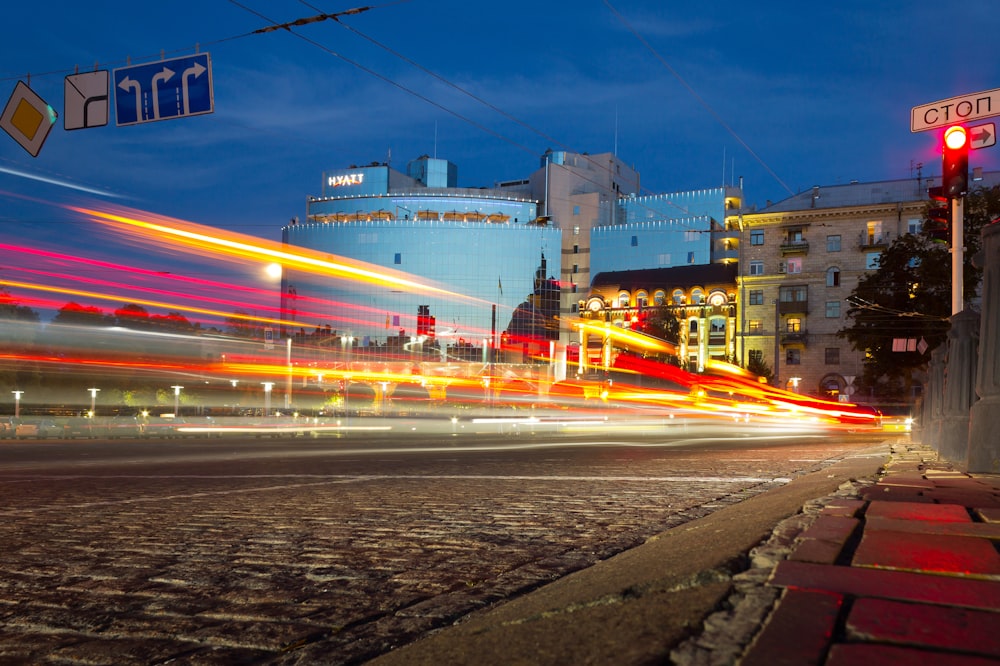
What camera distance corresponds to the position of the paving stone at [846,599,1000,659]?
2146 millimetres

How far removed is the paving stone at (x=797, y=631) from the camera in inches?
81.0

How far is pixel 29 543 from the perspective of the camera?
5.35 m

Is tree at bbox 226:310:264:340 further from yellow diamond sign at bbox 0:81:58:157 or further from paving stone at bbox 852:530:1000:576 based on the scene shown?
paving stone at bbox 852:530:1000:576

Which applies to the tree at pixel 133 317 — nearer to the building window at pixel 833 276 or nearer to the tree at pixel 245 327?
the tree at pixel 245 327

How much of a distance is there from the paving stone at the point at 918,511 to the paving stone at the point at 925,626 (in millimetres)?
1994

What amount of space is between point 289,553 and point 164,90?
503 inches

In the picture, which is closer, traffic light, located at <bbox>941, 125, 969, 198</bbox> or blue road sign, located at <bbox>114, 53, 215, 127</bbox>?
traffic light, located at <bbox>941, 125, 969, 198</bbox>

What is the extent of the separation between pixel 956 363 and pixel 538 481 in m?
6.30

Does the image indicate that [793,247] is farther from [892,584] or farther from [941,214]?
[892,584]

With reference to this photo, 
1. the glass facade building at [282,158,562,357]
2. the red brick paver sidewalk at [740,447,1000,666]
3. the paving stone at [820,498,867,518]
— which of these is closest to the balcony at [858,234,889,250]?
the glass facade building at [282,158,562,357]

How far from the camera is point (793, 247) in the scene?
2972 inches

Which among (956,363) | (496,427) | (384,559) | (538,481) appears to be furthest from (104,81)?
(496,427)

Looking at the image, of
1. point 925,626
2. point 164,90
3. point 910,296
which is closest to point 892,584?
point 925,626

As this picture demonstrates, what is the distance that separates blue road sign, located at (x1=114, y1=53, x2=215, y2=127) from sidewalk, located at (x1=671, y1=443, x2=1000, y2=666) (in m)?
13.8
